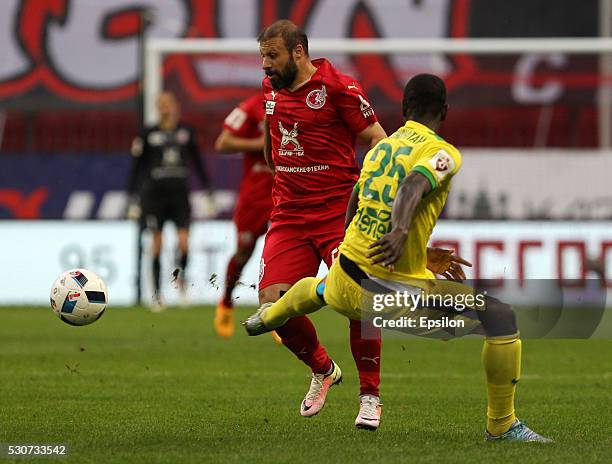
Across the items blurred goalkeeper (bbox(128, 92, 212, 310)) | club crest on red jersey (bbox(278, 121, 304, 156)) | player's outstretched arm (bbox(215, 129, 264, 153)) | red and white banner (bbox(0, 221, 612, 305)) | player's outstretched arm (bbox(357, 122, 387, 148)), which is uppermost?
player's outstretched arm (bbox(357, 122, 387, 148))

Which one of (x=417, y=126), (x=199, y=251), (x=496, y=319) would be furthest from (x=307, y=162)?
(x=199, y=251)

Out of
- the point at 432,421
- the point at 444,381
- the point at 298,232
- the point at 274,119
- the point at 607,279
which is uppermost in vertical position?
the point at 274,119

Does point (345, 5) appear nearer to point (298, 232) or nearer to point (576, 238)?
point (576, 238)

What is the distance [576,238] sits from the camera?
631 inches

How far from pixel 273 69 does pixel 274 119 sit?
316 mm

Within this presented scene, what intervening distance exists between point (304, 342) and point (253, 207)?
510 cm

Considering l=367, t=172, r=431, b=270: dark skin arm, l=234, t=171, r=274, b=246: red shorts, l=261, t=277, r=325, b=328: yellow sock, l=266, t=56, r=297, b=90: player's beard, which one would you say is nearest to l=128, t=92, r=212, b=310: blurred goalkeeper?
l=234, t=171, r=274, b=246: red shorts

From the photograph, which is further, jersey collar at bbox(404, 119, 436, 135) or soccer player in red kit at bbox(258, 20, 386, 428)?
soccer player in red kit at bbox(258, 20, 386, 428)

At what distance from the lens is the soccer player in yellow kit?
20.6 feet

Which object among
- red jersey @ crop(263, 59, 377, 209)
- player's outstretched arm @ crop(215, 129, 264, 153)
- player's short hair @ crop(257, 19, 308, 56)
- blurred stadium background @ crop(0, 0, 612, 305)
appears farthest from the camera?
blurred stadium background @ crop(0, 0, 612, 305)

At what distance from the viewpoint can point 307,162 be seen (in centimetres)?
749

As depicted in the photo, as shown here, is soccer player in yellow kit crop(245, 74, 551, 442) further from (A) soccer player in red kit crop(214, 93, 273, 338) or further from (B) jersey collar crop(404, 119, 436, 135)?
(A) soccer player in red kit crop(214, 93, 273, 338)

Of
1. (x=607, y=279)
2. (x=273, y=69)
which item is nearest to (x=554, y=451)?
(x=273, y=69)

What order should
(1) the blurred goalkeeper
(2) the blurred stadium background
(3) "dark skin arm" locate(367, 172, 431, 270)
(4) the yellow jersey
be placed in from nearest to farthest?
(3) "dark skin arm" locate(367, 172, 431, 270) → (4) the yellow jersey → (1) the blurred goalkeeper → (2) the blurred stadium background
